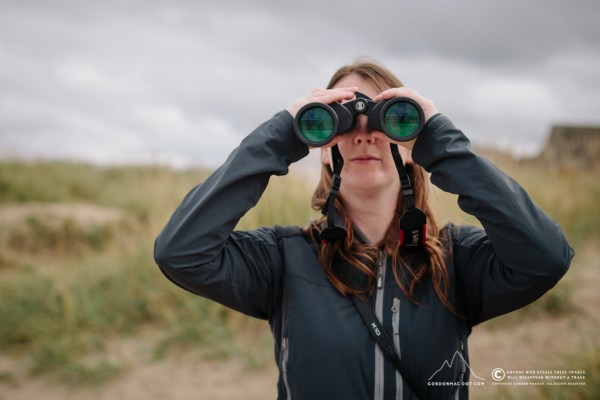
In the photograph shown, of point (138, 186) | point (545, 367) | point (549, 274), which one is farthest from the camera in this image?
point (138, 186)

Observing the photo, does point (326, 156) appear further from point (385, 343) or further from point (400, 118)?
point (385, 343)

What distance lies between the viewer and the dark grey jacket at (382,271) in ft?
5.24

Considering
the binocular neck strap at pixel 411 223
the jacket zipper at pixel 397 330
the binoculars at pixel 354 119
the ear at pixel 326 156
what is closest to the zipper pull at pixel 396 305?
the jacket zipper at pixel 397 330

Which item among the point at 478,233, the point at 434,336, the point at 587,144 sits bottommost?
the point at 434,336

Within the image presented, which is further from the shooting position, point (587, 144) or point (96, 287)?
point (587, 144)

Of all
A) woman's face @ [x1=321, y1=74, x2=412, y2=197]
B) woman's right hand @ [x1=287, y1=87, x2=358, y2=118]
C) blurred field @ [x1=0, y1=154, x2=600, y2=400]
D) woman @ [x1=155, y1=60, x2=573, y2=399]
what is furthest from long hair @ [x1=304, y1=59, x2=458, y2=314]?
blurred field @ [x1=0, y1=154, x2=600, y2=400]

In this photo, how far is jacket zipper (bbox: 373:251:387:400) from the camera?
1626 millimetres

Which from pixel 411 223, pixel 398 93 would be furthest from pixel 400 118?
pixel 411 223

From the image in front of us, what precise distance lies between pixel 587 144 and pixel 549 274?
8.18 meters

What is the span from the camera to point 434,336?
1.67 m

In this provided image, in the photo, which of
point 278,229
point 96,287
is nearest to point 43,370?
point 96,287

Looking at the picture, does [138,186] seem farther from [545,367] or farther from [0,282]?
[545,367]

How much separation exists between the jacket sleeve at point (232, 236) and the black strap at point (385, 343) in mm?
351

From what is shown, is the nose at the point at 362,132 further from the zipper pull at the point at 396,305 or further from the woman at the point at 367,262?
the zipper pull at the point at 396,305
